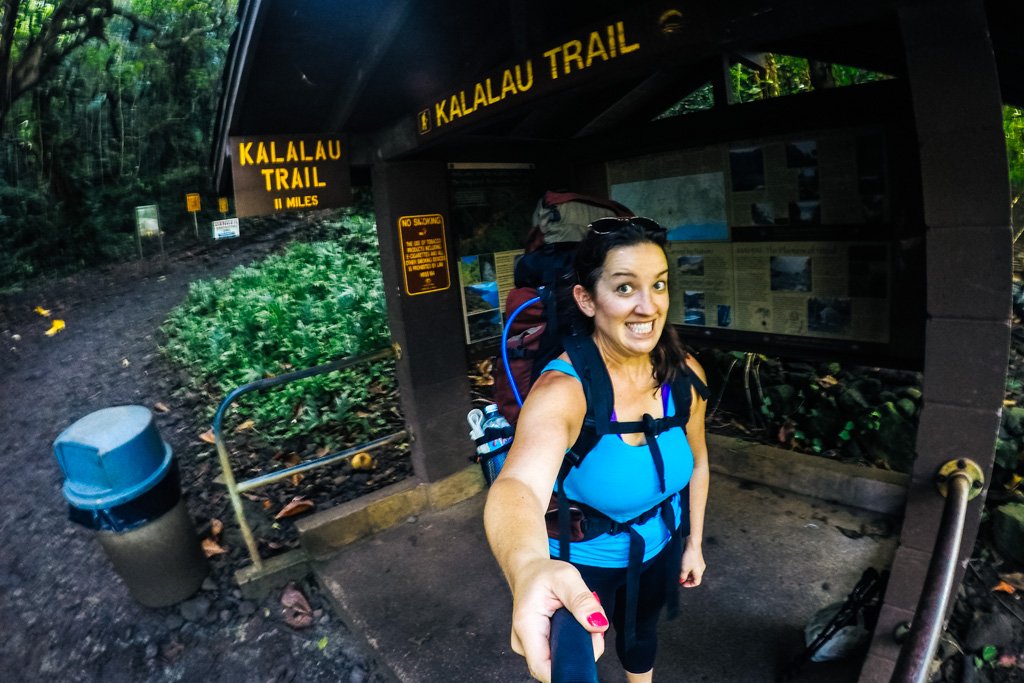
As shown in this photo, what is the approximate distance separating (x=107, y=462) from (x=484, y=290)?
2726mm

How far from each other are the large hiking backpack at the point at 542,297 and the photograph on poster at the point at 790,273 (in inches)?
52.5

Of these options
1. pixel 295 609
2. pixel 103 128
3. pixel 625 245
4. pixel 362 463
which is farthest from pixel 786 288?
pixel 103 128

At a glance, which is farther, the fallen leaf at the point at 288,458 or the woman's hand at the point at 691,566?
the fallen leaf at the point at 288,458

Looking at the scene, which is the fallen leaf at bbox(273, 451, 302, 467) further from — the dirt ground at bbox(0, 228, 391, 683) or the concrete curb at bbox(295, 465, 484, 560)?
the concrete curb at bbox(295, 465, 484, 560)

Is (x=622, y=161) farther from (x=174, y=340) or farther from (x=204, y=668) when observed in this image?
(x=174, y=340)

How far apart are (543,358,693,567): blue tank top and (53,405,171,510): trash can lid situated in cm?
286

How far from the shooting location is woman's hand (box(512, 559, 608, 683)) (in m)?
0.97

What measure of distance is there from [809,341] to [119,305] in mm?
14567

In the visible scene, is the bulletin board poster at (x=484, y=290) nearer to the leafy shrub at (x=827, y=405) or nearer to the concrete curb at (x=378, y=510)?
the concrete curb at (x=378, y=510)

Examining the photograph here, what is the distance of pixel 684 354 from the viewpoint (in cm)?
227

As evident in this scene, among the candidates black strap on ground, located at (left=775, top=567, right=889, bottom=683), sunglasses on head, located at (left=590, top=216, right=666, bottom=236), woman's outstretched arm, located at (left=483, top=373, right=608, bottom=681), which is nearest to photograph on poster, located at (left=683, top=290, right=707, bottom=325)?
black strap on ground, located at (left=775, top=567, right=889, bottom=683)

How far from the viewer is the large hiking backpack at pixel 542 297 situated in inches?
85.7

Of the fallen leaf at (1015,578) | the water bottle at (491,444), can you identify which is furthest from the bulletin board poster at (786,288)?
the water bottle at (491,444)

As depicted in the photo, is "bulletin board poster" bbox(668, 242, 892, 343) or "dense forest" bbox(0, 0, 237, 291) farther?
"dense forest" bbox(0, 0, 237, 291)
